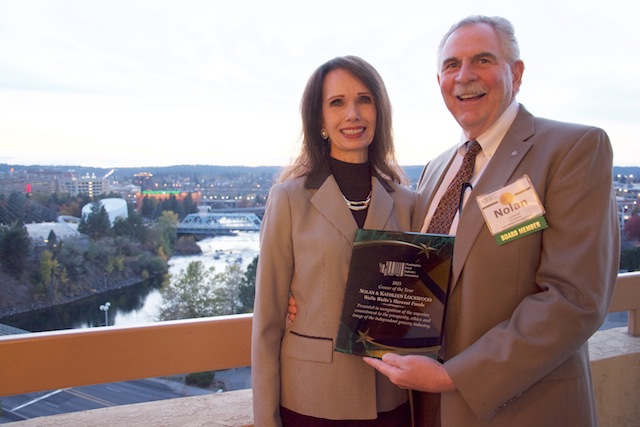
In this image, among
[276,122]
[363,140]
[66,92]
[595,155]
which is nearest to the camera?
[595,155]

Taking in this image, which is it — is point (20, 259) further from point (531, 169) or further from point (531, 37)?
point (531, 37)

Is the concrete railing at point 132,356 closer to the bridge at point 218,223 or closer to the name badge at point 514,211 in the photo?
the bridge at point 218,223

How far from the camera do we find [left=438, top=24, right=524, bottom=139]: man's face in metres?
1.61

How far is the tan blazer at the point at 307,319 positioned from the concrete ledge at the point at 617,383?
180 cm

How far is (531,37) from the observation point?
119 inches

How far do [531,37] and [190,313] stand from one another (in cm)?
275

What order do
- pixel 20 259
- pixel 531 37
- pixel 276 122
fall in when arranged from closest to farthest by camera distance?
pixel 20 259, pixel 276 122, pixel 531 37

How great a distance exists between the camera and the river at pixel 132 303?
220 centimetres

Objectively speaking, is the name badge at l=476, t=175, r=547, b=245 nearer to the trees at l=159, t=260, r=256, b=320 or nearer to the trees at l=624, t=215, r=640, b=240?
the trees at l=159, t=260, r=256, b=320

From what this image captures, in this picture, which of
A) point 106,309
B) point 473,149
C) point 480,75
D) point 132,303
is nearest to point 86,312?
point 106,309

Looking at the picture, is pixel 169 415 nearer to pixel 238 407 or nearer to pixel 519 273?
pixel 238 407

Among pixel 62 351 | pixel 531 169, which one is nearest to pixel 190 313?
pixel 62 351

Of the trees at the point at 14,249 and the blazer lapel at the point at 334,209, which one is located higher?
the blazer lapel at the point at 334,209

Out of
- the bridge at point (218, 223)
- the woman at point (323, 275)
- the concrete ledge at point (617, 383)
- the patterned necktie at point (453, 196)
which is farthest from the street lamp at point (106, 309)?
the concrete ledge at point (617, 383)
